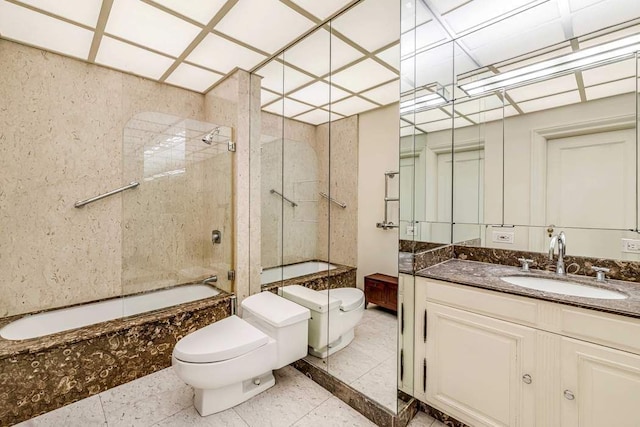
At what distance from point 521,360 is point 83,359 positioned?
2.48 meters

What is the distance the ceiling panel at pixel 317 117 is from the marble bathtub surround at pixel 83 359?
1.73 meters

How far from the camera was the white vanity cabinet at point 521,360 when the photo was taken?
1058 millimetres

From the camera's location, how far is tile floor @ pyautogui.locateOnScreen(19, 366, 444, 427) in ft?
5.22

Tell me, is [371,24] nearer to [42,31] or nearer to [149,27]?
[149,27]

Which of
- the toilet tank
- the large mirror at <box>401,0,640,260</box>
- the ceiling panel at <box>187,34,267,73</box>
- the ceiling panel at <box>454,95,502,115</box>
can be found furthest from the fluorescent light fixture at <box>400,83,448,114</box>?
the toilet tank

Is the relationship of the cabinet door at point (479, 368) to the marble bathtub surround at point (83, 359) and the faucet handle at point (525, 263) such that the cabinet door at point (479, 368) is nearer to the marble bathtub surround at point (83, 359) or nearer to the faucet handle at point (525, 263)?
the faucet handle at point (525, 263)

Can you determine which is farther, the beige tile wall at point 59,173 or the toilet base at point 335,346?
the beige tile wall at point 59,173

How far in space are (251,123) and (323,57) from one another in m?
0.89

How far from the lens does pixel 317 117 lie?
79.0 inches

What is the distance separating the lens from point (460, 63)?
1909 mm

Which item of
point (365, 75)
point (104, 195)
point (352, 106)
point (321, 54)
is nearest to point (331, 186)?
point (352, 106)

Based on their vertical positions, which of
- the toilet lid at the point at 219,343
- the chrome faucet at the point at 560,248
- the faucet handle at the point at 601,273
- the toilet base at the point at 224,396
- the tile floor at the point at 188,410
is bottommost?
the tile floor at the point at 188,410

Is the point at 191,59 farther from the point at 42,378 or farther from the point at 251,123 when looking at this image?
the point at 42,378

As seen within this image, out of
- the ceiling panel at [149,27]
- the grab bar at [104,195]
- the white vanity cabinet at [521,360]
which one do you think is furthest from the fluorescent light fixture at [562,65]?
the grab bar at [104,195]
